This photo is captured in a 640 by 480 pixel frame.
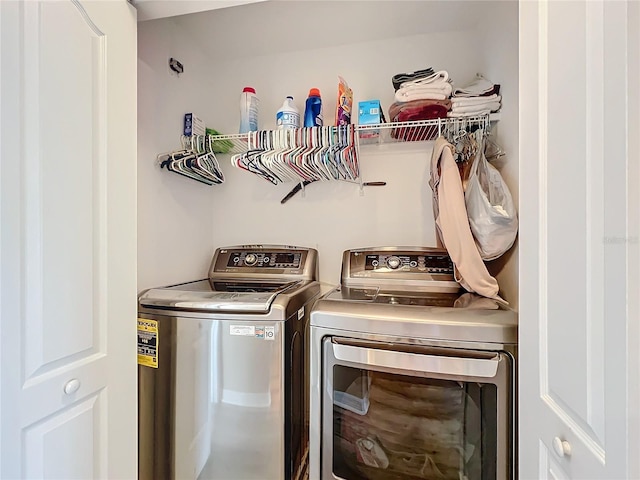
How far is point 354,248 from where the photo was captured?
1.90 metres

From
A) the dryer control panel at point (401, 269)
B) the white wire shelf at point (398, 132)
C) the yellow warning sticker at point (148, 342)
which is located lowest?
the yellow warning sticker at point (148, 342)

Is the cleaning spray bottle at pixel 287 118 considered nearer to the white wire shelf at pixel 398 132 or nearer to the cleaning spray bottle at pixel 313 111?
the cleaning spray bottle at pixel 313 111

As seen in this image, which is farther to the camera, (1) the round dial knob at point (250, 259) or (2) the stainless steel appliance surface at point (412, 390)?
(1) the round dial knob at point (250, 259)

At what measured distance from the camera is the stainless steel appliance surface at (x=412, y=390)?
1012mm

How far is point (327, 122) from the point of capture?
76.0 inches

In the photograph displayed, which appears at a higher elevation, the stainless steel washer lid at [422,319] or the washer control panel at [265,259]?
the washer control panel at [265,259]

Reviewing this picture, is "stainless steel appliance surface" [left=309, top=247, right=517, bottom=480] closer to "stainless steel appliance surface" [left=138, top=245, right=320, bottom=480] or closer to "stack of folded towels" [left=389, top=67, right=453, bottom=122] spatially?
"stainless steel appliance surface" [left=138, top=245, right=320, bottom=480]

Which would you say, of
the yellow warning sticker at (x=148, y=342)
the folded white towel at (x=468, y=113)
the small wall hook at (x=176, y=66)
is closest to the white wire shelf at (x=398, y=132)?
the folded white towel at (x=468, y=113)

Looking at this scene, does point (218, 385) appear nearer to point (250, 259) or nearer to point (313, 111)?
point (250, 259)
